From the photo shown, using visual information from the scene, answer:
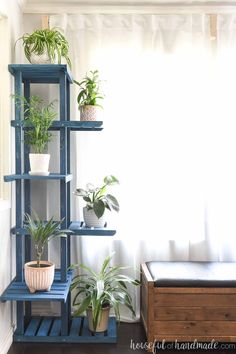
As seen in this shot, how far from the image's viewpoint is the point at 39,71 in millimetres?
2400

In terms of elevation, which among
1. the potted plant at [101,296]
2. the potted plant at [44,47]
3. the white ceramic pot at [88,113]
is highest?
the potted plant at [44,47]

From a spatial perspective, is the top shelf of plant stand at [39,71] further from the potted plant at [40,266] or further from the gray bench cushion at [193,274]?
the gray bench cushion at [193,274]

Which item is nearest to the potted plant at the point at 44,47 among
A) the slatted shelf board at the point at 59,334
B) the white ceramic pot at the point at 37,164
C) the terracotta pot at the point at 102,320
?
the white ceramic pot at the point at 37,164

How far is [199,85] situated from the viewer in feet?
9.22

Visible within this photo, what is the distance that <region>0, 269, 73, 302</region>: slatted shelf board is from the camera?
222cm

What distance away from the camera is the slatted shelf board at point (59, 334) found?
249 cm

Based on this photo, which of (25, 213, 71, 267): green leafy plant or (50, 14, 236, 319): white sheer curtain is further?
(50, 14, 236, 319): white sheer curtain

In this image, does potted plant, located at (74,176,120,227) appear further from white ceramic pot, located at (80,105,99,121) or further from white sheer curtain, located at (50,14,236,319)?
white ceramic pot, located at (80,105,99,121)

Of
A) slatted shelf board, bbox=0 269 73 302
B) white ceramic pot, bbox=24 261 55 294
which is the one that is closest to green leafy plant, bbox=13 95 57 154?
white ceramic pot, bbox=24 261 55 294

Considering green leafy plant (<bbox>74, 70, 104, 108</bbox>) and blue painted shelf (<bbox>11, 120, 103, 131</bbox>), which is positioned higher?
green leafy plant (<bbox>74, 70, 104, 108</bbox>)

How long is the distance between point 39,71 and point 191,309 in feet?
6.09

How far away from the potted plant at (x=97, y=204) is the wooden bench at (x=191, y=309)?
54 centimetres

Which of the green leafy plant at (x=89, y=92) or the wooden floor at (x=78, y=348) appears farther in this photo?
the green leafy plant at (x=89, y=92)

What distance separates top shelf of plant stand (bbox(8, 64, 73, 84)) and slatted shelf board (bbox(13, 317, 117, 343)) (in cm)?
180
